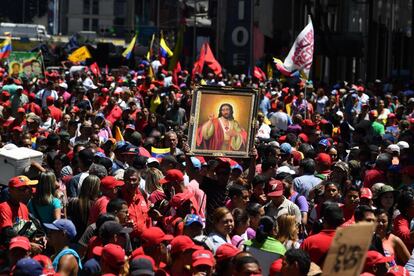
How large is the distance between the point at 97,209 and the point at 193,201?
0.90 meters

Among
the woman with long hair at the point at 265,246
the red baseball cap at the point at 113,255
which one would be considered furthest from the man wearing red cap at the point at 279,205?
the red baseball cap at the point at 113,255

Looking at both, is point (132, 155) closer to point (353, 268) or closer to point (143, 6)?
point (353, 268)

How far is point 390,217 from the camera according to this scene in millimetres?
11445

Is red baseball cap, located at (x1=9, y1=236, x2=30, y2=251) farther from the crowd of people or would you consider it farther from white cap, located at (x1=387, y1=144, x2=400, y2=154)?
white cap, located at (x1=387, y1=144, x2=400, y2=154)

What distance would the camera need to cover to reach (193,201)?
11.7 meters

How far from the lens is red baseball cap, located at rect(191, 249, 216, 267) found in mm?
8570

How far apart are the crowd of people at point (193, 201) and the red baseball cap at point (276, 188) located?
11 mm

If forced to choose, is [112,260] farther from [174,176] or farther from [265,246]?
[174,176]

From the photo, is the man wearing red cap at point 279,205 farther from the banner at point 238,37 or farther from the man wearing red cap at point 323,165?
the banner at point 238,37

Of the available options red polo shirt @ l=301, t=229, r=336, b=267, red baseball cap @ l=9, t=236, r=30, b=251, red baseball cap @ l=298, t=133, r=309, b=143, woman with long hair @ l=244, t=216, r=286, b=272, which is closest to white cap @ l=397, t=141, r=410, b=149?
red baseball cap @ l=298, t=133, r=309, b=143

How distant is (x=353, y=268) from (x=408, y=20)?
185ft

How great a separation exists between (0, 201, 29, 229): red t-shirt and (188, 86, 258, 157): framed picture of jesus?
11.8 feet

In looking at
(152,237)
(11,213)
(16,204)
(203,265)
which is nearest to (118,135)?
(16,204)

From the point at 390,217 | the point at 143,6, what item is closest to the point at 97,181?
the point at 390,217
